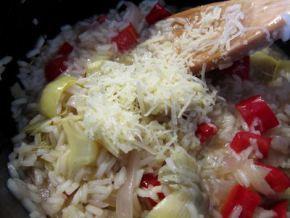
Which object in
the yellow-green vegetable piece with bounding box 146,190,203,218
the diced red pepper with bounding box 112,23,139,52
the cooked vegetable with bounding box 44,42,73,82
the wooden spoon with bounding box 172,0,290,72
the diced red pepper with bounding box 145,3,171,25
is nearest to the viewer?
the yellow-green vegetable piece with bounding box 146,190,203,218

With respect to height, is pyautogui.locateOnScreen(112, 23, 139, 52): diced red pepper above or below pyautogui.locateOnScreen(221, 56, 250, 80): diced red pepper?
above

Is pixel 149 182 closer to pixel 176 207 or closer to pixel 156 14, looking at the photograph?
pixel 176 207

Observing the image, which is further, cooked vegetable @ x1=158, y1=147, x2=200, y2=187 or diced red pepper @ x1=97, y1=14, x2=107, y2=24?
diced red pepper @ x1=97, y1=14, x2=107, y2=24

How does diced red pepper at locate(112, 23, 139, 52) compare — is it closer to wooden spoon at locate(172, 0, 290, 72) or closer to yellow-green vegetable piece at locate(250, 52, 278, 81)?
wooden spoon at locate(172, 0, 290, 72)

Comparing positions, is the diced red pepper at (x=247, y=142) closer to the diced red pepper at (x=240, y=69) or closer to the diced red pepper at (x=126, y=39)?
the diced red pepper at (x=240, y=69)

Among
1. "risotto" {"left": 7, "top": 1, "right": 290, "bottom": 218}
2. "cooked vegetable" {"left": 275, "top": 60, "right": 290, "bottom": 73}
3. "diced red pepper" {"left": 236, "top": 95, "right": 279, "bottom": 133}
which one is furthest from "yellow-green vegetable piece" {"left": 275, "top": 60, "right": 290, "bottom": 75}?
"diced red pepper" {"left": 236, "top": 95, "right": 279, "bottom": 133}

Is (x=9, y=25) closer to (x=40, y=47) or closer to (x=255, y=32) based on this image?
(x=40, y=47)
